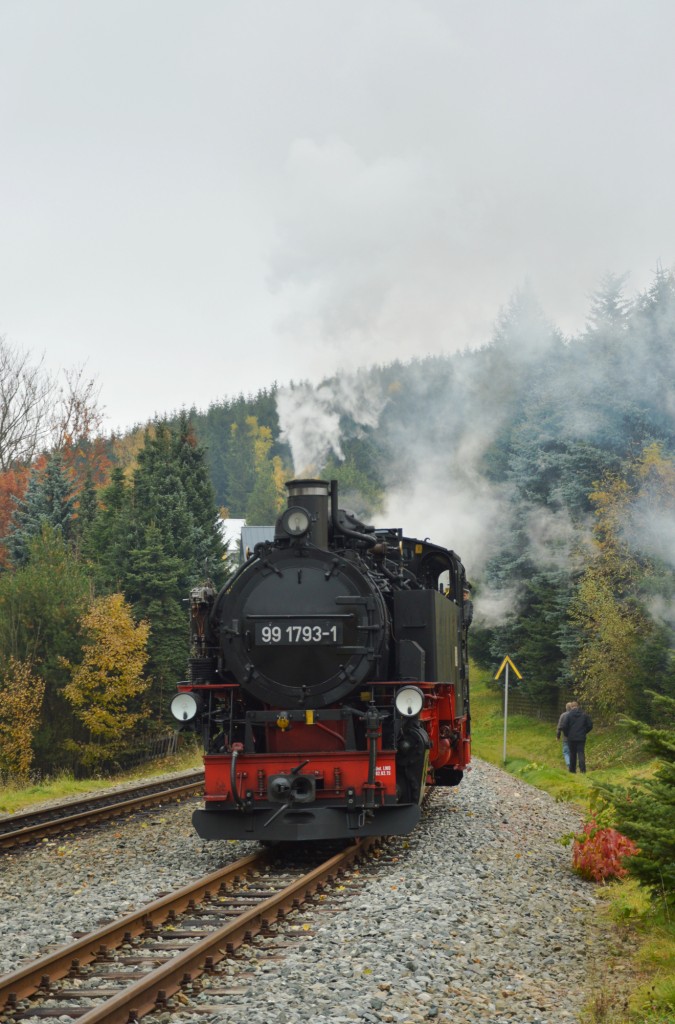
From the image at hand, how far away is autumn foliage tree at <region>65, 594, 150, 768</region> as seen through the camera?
31062 millimetres

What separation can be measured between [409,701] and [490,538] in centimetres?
2361

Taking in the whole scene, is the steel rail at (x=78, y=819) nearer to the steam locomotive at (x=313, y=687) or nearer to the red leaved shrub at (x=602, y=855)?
the steam locomotive at (x=313, y=687)

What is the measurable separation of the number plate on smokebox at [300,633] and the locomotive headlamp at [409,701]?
722mm

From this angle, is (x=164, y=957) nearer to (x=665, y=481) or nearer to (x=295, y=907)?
(x=295, y=907)

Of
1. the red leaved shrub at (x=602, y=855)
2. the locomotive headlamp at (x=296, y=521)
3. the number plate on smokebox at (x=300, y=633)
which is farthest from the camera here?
the locomotive headlamp at (x=296, y=521)

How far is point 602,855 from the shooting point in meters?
8.76

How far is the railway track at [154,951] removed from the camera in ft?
17.2

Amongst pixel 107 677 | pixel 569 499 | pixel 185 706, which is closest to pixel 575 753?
pixel 185 706

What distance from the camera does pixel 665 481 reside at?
26.4 metres

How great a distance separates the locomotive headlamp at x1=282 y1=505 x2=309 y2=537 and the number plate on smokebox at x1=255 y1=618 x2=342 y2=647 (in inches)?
32.6

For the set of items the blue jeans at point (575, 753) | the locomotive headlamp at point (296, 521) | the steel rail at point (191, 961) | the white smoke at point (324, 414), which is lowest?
the steel rail at point (191, 961)

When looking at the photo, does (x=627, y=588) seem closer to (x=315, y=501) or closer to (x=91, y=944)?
(x=315, y=501)

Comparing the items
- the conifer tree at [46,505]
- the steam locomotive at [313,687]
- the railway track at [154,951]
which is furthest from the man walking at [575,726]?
the conifer tree at [46,505]

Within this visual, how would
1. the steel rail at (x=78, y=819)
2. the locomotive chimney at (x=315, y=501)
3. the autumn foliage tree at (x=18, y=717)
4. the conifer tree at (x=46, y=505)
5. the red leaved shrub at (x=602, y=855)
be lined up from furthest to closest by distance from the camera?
the conifer tree at (x=46, y=505) < the autumn foliage tree at (x=18, y=717) < the steel rail at (x=78, y=819) < the locomotive chimney at (x=315, y=501) < the red leaved shrub at (x=602, y=855)
